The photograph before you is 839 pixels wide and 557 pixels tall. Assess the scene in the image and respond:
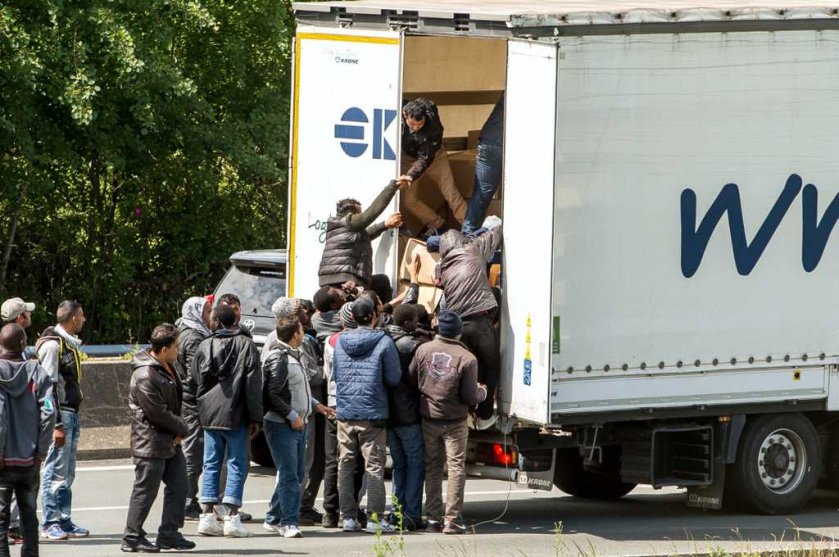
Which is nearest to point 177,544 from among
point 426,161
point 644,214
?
point 644,214

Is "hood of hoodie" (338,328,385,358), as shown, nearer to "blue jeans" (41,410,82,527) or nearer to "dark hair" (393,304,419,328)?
"dark hair" (393,304,419,328)

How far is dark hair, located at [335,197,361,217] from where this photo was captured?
44.3 feet

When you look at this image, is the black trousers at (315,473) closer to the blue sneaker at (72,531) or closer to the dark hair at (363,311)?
the dark hair at (363,311)

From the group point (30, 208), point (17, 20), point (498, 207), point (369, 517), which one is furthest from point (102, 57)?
point (369, 517)

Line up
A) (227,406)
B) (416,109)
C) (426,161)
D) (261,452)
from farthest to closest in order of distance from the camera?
1. (261,452)
2. (426,161)
3. (416,109)
4. (227,406)

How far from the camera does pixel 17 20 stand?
808 inches

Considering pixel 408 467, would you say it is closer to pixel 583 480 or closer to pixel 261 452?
pixel 583 480

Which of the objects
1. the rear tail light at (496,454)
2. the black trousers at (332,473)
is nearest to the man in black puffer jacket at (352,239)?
the black trousers at (332,473)

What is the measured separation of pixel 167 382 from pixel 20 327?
3.36 ft

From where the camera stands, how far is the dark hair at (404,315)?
1255 centimetres

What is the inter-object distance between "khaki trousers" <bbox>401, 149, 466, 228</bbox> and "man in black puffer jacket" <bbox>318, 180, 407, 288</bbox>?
1109mm

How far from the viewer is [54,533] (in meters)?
12.0

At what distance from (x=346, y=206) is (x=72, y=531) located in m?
3.31

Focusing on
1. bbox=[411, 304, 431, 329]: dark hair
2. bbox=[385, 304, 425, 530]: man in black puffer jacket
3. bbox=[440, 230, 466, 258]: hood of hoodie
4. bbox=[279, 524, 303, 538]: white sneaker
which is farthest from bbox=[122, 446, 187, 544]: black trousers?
bbox=[440, 230, 466, 258]: hood of hoodie
